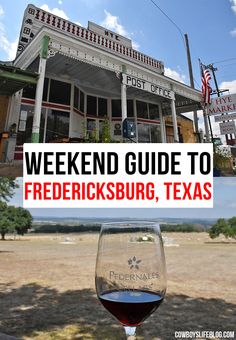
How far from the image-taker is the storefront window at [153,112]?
15.3 meters

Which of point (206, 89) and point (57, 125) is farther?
point (206, 89)

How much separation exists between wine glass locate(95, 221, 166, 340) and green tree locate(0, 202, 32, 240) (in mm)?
9860

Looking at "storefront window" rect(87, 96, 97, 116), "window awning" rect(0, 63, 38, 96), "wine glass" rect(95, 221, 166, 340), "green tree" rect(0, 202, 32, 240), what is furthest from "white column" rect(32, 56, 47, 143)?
"wine glass" rect(95, 221, 166, 340)

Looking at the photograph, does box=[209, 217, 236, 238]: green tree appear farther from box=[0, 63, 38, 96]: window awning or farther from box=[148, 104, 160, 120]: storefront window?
box=[0, 63, 38, 96]: window awning

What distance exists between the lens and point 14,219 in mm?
11570

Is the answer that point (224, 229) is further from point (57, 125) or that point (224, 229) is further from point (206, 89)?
point (57, 125)

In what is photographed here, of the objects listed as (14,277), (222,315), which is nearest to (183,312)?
(222,315)

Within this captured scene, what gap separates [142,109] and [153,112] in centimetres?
74

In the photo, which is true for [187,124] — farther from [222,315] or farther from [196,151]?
[222,315]

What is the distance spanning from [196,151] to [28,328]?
380 centimetres

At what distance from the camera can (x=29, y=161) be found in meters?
5.37

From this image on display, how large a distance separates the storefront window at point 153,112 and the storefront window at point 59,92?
461 centimetres

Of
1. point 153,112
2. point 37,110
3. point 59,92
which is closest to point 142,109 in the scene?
point 153,112

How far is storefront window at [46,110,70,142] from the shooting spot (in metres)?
11.6
